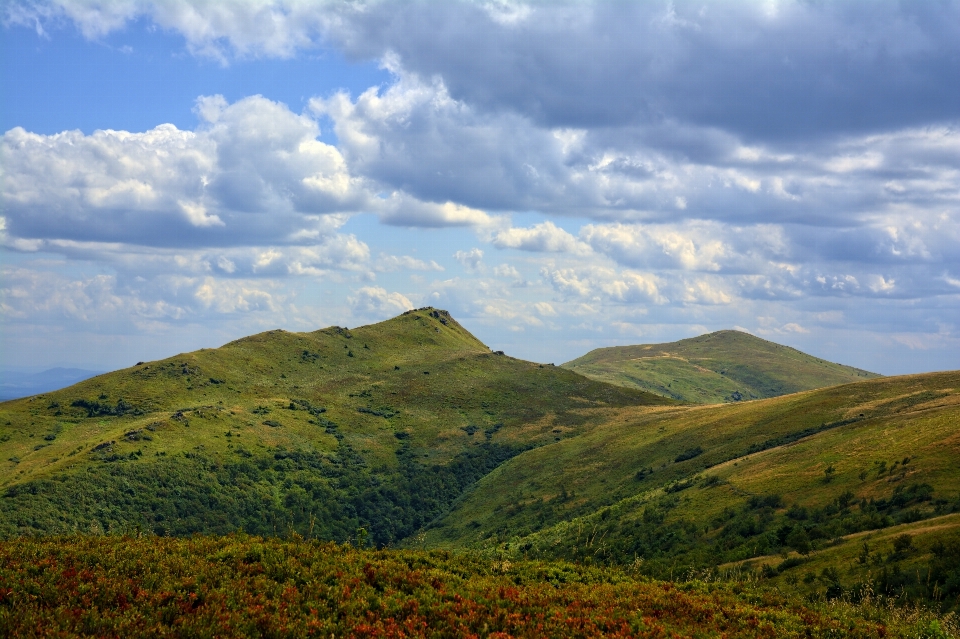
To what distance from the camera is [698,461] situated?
89500 millimetres

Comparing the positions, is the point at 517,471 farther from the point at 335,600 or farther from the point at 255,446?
the point at 335,600

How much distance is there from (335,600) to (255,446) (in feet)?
415

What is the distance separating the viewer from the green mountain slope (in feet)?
353

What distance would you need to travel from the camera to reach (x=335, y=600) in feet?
63.8

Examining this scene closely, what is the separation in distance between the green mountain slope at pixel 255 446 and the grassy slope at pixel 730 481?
21860 mm

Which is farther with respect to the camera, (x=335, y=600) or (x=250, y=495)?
(x=250, y=495)

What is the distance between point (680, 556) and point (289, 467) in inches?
4002

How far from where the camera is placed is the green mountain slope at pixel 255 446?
353 feet

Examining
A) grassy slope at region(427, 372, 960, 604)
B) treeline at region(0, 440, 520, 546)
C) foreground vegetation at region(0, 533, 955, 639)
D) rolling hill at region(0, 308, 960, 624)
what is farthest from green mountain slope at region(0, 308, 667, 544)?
foreground vegetation at region(0, 533, 955, 639)

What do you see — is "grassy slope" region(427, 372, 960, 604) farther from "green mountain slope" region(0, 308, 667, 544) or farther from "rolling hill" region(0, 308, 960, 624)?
"green mountain slope" region(0, 308, 667, 544)

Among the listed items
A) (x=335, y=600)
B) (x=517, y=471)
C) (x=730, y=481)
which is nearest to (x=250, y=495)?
(x=517, y=471)

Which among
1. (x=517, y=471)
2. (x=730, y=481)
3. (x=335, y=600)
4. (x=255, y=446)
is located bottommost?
(x=517, y=471)

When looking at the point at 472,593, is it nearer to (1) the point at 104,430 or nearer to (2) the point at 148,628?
(2) the point at 148,628

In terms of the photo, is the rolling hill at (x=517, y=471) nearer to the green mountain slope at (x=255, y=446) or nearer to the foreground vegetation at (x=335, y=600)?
the green mountain slope at (x=255, y=446)
